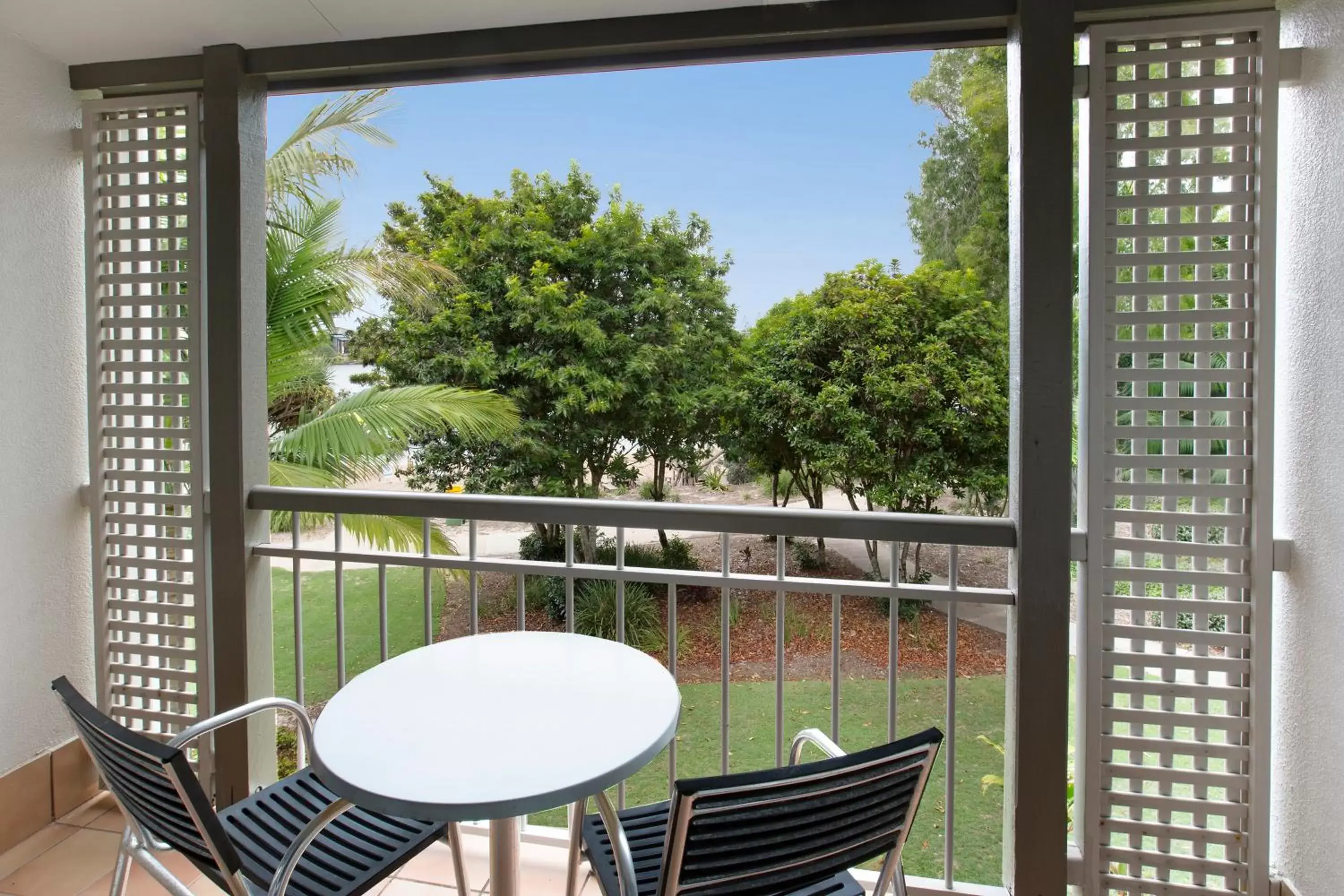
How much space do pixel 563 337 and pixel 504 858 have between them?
6956 mm

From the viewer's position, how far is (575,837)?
1491 mm

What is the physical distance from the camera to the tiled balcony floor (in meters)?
2.13

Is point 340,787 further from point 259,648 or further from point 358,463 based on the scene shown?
point 358,463

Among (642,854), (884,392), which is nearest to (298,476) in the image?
(642,854)

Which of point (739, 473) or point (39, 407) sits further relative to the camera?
point (739, 473)

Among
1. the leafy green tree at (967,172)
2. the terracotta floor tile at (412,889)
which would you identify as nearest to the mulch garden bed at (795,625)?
the leafy green tree at (967,172)

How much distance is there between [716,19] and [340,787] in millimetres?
2064

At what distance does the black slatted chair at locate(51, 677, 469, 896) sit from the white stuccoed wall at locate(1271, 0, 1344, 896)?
2.05 metres

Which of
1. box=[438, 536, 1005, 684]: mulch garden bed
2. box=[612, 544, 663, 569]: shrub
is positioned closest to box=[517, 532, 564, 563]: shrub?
box=[438, 536, 1005, 684]: mulch garden bed

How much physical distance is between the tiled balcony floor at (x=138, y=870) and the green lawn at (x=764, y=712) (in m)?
2.90

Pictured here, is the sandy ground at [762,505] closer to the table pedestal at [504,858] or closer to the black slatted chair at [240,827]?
the black slatted chair at [240,827]

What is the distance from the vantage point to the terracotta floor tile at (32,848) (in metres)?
2.25

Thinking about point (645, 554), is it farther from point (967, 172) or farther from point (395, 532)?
point (967, 172)

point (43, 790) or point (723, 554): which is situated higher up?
point (723, 554)
